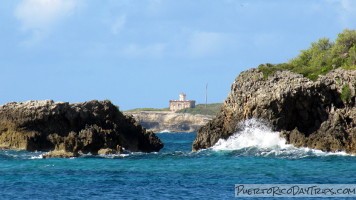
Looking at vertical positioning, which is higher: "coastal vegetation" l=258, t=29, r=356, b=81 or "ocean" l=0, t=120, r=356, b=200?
"coastal vegetation" l=258, t=29, r=356, b=81

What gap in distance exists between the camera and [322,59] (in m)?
67.9

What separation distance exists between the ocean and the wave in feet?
0.26

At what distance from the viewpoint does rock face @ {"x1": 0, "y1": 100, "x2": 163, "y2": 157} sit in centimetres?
5669

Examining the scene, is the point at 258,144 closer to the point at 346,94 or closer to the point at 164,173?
the point at 346,94

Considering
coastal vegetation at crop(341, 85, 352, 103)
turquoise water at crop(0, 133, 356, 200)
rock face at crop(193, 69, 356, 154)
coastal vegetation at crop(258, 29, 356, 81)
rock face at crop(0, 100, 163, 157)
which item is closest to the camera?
turquoise water at crop(0, 133, 356, 200)

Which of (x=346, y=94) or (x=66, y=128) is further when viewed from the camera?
(x=66, y=128)

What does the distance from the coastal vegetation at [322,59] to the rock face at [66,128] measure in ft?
49.4

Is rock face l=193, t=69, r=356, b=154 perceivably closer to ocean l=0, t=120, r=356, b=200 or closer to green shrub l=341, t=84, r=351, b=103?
green shrub l=341, t=84, r=351, b=103

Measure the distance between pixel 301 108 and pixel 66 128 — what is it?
72.0 ft

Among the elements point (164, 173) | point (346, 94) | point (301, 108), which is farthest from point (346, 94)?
point (164, 173)

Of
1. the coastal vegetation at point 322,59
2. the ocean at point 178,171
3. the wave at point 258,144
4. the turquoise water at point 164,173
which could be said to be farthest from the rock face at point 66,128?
the coastal vegetation at point 322,59

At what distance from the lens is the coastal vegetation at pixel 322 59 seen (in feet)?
195

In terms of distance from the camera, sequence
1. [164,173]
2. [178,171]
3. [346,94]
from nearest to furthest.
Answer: [164,173] < [178,171] < [346,94]

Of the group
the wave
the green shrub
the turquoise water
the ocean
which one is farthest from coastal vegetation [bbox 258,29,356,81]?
the turquoise water
